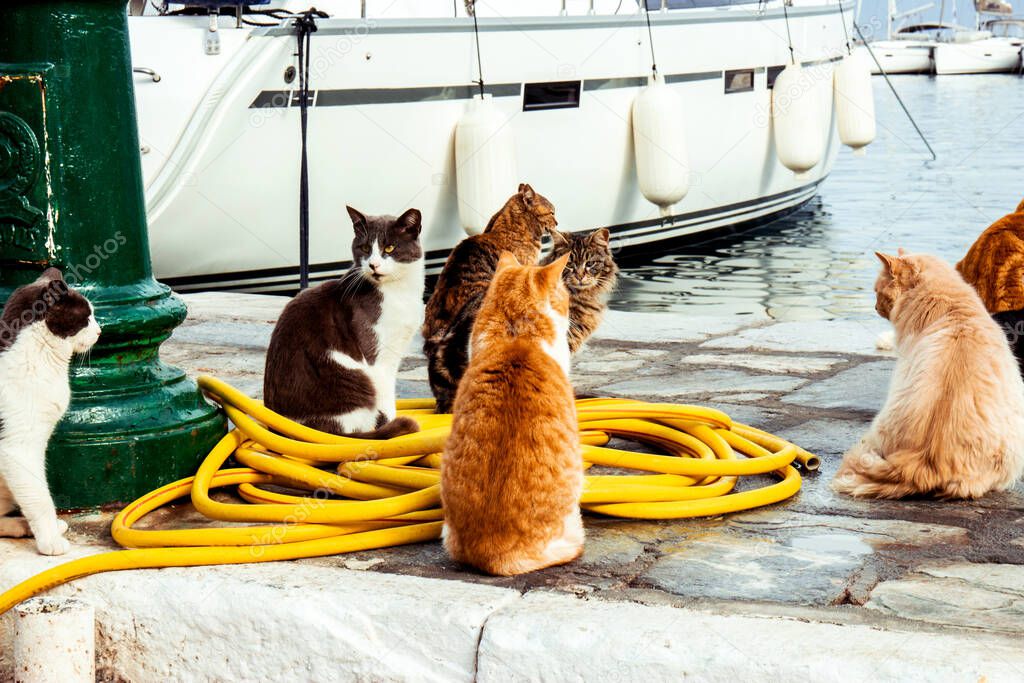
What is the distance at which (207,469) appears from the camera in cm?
335

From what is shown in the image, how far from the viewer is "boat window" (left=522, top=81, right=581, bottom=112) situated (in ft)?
33.7

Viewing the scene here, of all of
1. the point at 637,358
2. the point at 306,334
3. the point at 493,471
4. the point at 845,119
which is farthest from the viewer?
the point at 845,119

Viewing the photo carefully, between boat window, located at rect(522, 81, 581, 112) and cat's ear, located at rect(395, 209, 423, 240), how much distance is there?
5.99 m

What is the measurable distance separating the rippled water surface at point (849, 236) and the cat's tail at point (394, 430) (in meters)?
6.79

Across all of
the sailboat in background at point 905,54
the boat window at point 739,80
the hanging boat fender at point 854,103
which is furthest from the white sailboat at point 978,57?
the boat window at point 739,80

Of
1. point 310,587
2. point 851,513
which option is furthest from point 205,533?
point 851,513

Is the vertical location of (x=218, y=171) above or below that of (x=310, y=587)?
above

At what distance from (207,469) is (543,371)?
3.62 ft

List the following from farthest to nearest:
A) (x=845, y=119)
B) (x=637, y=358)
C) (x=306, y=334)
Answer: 1. (x=845, y=119)
2. (x=637, y=358)
3. (x=306, y=334)

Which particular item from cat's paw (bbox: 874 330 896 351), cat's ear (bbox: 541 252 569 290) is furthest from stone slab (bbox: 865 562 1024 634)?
cat's paw (bbox: 874 330 896 351)

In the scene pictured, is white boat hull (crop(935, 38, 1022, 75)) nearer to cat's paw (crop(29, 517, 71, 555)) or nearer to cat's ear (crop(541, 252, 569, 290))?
cat's ear (crop(541, 252, 569, 290))

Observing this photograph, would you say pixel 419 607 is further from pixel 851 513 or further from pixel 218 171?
pixel 218 171

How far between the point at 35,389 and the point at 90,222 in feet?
1.86

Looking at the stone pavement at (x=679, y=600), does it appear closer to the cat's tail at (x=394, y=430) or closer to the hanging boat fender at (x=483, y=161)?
the cat's tail at (x=394, y=430)
